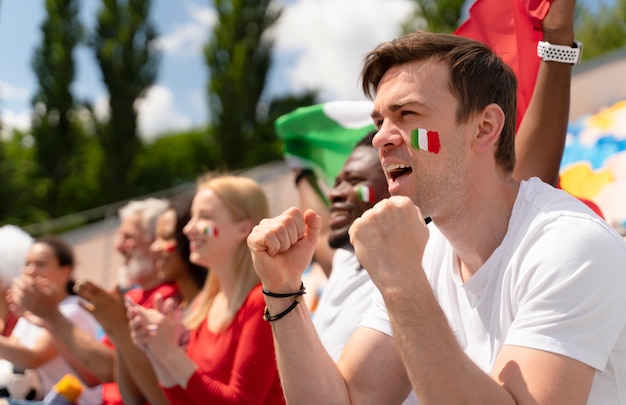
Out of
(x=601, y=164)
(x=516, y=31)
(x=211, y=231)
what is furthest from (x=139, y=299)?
(x=601, y=164)

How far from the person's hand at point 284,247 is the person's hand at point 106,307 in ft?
4.55

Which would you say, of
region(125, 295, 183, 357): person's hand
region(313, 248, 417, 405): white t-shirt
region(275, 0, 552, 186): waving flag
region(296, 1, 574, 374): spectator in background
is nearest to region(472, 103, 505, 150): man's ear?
region(296, 1, 574, 374): spectator in background

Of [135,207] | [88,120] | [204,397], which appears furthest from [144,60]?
[204,397]

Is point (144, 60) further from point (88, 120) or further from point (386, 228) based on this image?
point (386, 228)

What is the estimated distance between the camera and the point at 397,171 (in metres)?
1.77

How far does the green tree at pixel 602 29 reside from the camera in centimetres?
2011

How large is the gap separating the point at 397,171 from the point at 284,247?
1.17 feet

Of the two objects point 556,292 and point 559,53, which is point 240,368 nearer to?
point 556,292

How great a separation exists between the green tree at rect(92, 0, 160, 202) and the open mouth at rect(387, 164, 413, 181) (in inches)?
759

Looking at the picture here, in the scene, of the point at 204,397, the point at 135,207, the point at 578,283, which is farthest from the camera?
the point at 135,207

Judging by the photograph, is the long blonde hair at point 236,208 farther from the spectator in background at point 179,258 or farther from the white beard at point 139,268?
the white beard at point 139,268

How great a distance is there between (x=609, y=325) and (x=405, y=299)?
0.42 metres

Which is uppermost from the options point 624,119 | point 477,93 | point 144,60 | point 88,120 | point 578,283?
point 477,93

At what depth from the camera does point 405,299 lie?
4.72ft
